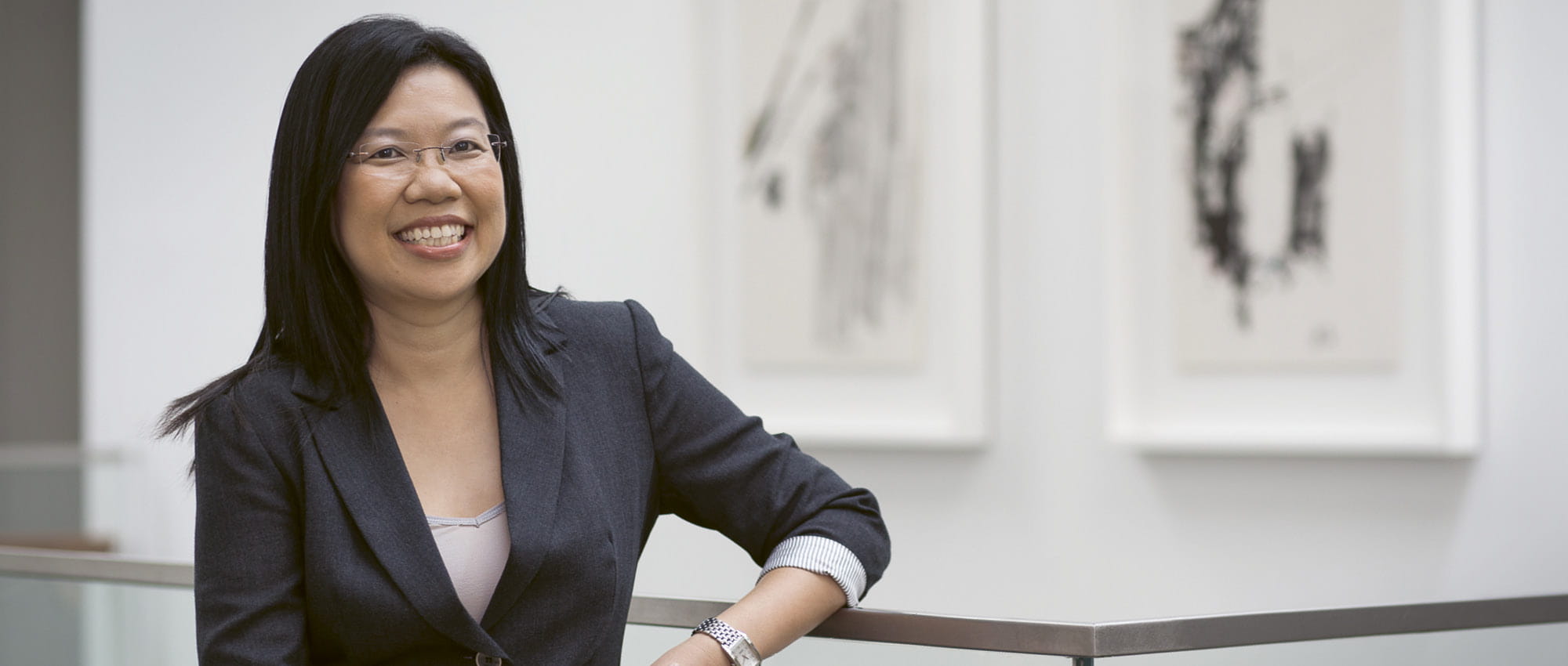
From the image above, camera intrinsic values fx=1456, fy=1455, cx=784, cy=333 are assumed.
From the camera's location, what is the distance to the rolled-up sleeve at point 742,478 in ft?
5.95

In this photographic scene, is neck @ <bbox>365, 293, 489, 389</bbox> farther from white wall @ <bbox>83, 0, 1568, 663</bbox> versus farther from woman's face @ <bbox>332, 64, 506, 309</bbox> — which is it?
white wall @ <bbox>83, 0, 1568, 663</bbox>

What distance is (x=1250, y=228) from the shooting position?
3623 mm

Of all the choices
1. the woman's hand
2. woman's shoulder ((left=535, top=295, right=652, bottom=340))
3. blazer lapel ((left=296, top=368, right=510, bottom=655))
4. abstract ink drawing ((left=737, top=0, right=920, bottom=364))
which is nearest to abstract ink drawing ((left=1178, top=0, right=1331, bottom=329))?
abstract ink drawing ((left=737, top=0, right=920, bottom=364))

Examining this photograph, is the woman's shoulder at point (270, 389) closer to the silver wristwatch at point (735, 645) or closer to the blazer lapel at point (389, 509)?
the blazer lapel at point (389, 509)

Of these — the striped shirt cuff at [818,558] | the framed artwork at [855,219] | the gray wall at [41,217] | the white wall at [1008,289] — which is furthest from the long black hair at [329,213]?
the gray wall at [41,217]

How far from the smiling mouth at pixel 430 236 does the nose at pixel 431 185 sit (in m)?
0.03

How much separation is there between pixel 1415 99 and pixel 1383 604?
1.88 m

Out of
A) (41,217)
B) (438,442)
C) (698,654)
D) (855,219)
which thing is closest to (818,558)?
(698,654)

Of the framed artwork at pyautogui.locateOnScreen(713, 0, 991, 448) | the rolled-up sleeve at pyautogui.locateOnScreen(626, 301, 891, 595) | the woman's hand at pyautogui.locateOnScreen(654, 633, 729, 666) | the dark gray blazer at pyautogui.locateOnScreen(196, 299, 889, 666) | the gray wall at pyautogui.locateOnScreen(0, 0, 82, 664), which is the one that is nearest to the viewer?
the dark gray blazer at pyautogui.locateOnScreen(196, 299, 889, 666)

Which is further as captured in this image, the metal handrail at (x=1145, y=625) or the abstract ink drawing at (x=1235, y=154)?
the abstract ink drawing at (x=1235, y=154)

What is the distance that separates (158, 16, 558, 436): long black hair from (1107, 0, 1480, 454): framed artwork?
232 centimetres

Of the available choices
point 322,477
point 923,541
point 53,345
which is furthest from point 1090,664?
point 53,345

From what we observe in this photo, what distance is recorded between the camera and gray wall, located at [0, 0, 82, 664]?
6.34 metres

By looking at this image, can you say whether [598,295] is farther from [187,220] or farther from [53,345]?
[53,345]
